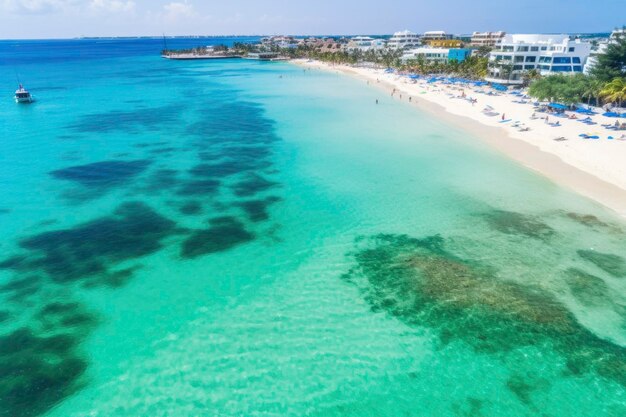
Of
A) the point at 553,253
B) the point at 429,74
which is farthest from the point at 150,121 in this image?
the point at 429,74

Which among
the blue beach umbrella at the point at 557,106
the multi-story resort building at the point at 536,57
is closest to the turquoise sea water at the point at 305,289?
the blue beach umbrella at the point at 557,106

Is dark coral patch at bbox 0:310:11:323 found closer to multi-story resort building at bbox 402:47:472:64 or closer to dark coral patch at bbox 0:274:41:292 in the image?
dark coral patch at bbox 0:274:41:292

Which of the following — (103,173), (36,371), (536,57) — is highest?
(536,57)

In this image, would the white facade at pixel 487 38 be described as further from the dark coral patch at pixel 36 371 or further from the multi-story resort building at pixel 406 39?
the dark coral patch at pixel 36 371

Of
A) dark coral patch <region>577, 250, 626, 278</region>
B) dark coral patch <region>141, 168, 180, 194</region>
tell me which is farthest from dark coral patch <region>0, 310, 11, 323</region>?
dark coral patch <region>577, 250, 626, 278</region>

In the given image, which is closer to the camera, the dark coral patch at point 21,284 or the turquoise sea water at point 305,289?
the turquoise sea water at point 305,289

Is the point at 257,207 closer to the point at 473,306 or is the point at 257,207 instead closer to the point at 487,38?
the point at 473,306

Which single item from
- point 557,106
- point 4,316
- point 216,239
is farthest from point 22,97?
point 557,106
